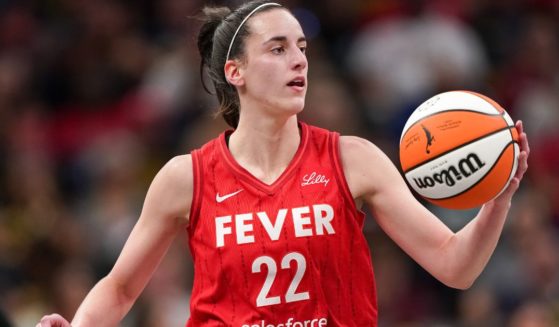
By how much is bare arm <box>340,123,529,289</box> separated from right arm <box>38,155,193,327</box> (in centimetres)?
75

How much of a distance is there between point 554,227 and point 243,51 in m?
4.74

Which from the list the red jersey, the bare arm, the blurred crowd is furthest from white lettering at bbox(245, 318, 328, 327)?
the blurred crowd

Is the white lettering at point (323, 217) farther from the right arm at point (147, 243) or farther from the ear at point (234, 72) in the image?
the ear at point (234, 72)

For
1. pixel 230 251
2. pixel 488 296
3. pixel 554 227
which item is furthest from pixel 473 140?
pixel 554 227

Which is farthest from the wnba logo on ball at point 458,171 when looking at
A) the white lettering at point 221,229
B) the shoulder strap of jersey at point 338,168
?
the white lettering at point 221,229

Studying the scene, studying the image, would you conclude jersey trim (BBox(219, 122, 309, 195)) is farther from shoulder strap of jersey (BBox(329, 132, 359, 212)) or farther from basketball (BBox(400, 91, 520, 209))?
basketball (BBox(400, 91, 520, 209))

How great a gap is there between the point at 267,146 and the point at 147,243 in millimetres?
701

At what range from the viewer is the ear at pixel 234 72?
5242mm

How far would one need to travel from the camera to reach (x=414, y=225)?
4875 millimetres

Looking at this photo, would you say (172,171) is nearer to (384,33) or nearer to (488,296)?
(488,296)

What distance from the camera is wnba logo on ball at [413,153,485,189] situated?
463cm

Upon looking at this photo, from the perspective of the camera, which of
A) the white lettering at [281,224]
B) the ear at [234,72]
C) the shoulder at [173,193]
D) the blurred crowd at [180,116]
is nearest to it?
the white lettering at [281,224]

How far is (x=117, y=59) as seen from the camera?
1103 cm

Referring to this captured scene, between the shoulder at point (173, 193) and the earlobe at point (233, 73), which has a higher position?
the earlobe at point (233, 73)
